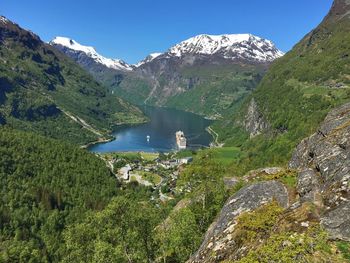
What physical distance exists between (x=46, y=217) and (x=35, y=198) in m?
16.1

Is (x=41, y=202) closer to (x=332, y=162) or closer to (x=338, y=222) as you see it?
(x=332, y=162)

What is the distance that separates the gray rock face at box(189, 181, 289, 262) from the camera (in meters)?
30.3

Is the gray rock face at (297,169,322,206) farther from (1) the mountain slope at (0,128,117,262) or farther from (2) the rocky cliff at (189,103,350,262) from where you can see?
(1) the mountain slope at (0,128,117,262)

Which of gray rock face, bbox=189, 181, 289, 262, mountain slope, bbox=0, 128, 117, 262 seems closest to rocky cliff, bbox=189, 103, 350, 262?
gray rock face, bbox=189, 181, 289, 262

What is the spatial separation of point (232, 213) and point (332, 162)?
10.3 m

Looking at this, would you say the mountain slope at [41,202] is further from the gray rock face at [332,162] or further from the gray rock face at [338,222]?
the gray rock face at [338,222]

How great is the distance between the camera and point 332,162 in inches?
1312

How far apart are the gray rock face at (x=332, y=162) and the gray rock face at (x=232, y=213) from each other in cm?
258

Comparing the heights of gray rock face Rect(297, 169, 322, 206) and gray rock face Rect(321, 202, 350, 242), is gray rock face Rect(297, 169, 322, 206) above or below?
above

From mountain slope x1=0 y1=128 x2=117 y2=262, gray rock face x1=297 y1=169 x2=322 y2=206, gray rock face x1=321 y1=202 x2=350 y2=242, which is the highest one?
mountain slope x1=0 y1=128 x2=117 y2=262

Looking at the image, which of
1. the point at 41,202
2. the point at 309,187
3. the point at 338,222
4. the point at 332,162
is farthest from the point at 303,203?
the point at 41,202

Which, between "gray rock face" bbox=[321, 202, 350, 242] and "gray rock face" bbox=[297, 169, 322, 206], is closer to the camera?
"gray rock face" bbox=[321, 202, 350, 242]

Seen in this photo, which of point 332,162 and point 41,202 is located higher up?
point 41,202

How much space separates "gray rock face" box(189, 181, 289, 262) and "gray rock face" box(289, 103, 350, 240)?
102 inches
